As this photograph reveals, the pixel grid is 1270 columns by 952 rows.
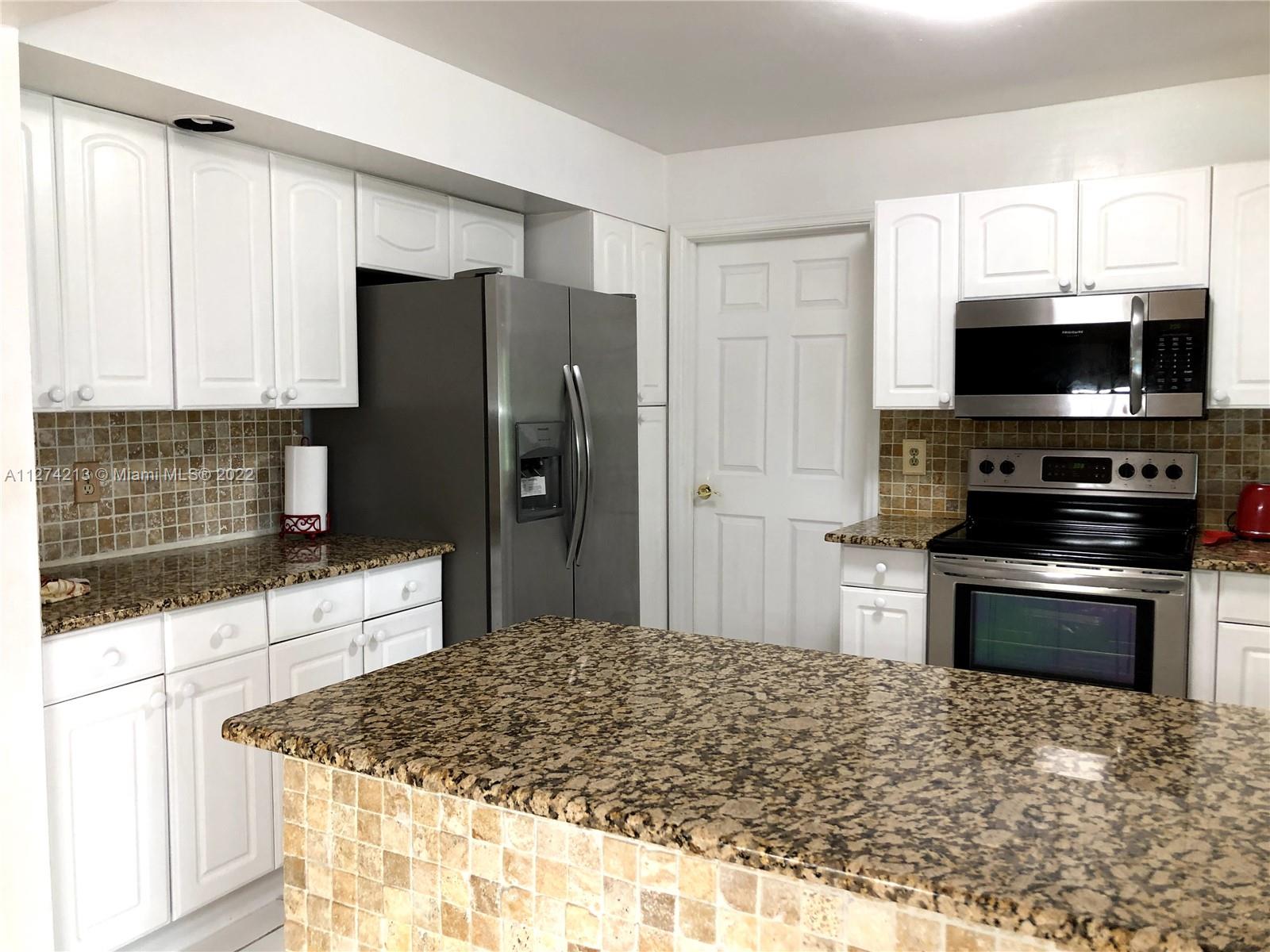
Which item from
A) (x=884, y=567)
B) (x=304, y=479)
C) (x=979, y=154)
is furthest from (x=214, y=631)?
(x=979, y=154)

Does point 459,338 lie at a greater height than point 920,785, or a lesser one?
greater

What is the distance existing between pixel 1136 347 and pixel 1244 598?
31.8 inches

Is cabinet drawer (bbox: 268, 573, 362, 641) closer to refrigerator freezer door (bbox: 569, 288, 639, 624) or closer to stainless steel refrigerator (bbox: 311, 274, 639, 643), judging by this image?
stainless steel refrigerator (bbox: 311, 274, 639, 643)

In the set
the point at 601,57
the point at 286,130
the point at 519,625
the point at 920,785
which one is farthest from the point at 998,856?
the point at 601,57

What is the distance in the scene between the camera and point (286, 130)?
264 centimetres

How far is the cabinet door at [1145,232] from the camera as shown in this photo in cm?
304

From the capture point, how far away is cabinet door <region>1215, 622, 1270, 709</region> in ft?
9.05

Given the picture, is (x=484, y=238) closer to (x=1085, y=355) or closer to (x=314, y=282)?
(x=314, y=282)

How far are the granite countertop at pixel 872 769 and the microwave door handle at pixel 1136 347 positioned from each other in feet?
6.26

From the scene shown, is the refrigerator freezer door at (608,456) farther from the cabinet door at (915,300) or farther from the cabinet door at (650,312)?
the cabinet door at (915,300)

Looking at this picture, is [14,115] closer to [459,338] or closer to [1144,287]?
[459,338]

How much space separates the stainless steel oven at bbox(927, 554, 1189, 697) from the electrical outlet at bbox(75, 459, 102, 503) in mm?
2490

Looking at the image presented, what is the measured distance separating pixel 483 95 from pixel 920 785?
2.79m

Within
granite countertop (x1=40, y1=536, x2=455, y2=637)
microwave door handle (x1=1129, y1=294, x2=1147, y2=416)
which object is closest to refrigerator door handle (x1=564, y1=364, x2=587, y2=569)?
granite countertop (x1=40, y1=536, x2=455, y2=637)
